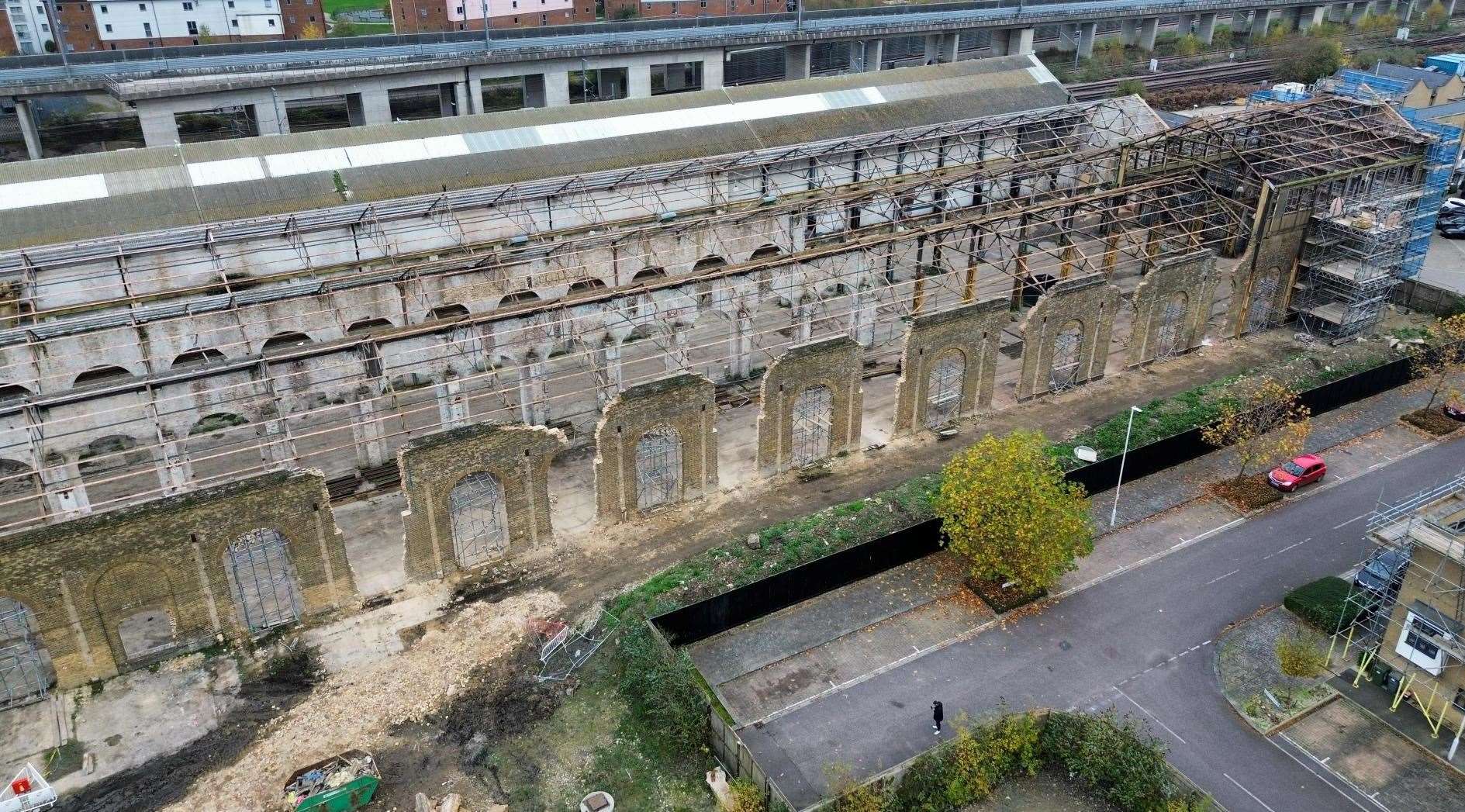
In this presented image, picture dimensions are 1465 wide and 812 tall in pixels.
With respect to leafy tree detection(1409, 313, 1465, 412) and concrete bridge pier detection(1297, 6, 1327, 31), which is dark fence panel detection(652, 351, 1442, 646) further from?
concrete bridge pier detection(1297, 6, 1327, 31)

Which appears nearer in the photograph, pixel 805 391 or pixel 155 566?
pixel 155 566

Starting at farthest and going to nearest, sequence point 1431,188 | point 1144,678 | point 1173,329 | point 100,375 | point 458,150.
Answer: point 458,150 < point 1431,188 < point 1173,329 < point 100,375 < point 1144,678

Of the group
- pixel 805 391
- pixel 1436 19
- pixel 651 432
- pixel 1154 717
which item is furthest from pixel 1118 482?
pixel 1436 19

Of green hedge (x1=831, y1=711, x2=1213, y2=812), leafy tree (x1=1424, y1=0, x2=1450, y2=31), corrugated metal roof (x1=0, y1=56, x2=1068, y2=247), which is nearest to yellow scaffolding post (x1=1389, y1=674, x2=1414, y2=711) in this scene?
green hedge (x1=831, y1=711, x2=1213, y2=812)

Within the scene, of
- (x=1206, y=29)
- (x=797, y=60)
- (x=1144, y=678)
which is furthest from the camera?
(x=1206, y=29)

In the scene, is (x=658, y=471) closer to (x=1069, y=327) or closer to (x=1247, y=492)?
(x=1069, y=327)

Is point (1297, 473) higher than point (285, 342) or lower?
lower

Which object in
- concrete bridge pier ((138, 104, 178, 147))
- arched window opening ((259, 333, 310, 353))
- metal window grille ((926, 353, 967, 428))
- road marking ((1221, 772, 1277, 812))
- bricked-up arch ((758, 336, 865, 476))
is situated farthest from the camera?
concrete bridge pier ((138, 104, 178, 147))
